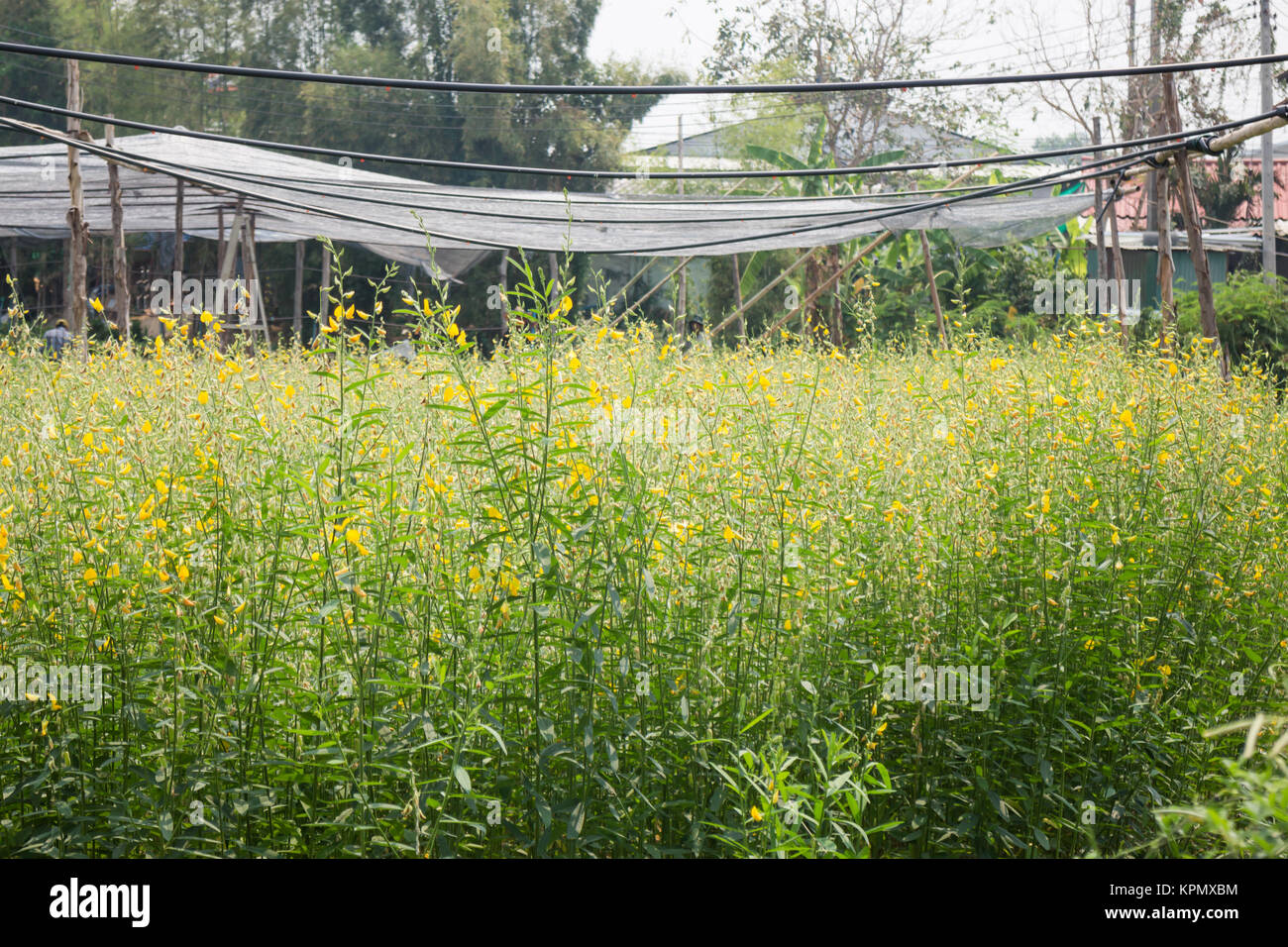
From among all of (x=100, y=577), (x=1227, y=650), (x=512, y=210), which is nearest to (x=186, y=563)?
(x=100, y=577)

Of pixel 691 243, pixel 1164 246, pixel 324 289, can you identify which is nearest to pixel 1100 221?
pixel 1164 246

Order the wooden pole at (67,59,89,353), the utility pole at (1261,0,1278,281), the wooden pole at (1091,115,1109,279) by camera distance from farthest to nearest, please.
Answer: the utility pole at (1261,0,1278,281) → the wooden pole at (1091,115,1109,279) → the wooden pole at (67,59,89,353)

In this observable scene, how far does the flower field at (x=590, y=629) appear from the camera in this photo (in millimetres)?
2121

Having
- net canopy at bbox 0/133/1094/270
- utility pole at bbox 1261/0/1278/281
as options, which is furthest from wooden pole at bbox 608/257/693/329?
utility pole at bbox 1261/0/1278/281

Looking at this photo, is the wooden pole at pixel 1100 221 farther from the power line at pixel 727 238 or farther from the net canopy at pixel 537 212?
the power line at pixel 727 238

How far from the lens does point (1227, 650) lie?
271 centimetres

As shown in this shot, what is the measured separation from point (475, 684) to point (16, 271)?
79.7ft

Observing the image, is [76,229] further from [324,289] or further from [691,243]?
[324,289]

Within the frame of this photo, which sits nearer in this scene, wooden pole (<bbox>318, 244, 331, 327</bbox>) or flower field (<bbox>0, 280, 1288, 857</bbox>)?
flower field (<bbox>0, 280, 1288, 857</bbox>)

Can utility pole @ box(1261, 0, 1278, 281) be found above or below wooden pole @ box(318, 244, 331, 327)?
above

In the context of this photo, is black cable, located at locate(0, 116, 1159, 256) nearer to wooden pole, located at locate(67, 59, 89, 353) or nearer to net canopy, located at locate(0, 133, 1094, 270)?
net canopy, located at locate(0, 133, 1094, 270)

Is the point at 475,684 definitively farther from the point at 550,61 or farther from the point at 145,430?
the point at 550,61

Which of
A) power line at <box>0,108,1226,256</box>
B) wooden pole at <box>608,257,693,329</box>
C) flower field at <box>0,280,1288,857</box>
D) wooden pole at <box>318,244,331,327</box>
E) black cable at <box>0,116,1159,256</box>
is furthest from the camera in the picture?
black cable at <box>0,116,1159,256</box>

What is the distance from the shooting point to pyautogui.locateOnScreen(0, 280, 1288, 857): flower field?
2.12m
